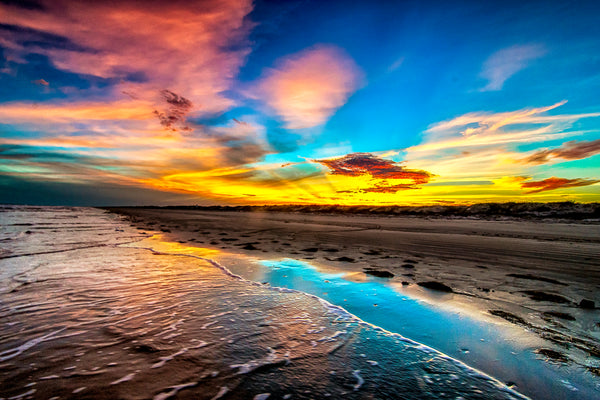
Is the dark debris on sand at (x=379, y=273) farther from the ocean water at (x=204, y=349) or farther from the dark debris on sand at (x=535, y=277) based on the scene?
the dark debris on sand at (x=535, y=277)

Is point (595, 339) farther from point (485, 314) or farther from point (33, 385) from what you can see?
point (33, 385)

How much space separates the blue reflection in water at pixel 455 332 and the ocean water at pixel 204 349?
210 millimetres

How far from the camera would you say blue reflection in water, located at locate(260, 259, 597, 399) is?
2.37 m

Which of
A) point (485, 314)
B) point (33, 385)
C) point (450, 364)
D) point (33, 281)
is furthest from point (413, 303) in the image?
point (33, 281)

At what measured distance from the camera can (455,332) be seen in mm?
3340

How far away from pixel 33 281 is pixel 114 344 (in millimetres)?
4117

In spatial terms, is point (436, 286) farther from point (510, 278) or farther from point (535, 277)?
point (535, 277)

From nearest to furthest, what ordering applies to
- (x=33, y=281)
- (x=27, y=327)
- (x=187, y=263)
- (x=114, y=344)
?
(x=114, y=344), (x=27, y=327), (x=33, y=281), (x=187, y=263)

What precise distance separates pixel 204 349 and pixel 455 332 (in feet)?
10.3

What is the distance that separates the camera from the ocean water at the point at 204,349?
2.26 m

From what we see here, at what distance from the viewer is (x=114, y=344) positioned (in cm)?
298

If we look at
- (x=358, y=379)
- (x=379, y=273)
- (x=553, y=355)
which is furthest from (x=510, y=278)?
(x=358, y=379)

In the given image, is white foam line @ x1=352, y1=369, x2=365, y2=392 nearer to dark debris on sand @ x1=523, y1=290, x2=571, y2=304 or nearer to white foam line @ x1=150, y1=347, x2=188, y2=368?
white foam line @ x1=150, y1=347, x2=188, y2=368

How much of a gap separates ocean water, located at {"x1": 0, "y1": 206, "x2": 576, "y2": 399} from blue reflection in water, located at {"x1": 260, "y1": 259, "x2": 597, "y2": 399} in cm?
21
